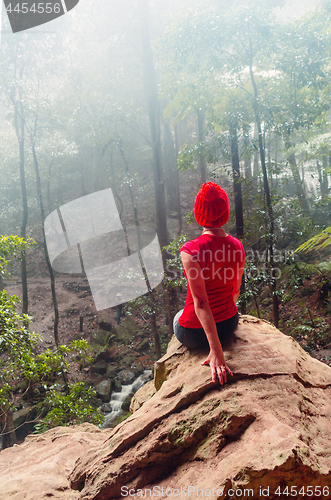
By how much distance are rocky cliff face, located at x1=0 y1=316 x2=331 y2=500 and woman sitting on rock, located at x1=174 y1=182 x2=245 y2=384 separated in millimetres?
201

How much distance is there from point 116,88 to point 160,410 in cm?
1394

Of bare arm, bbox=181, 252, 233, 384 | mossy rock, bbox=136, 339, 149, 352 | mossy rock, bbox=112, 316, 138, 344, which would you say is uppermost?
bare arm, bbox=181, 252, 233, 384

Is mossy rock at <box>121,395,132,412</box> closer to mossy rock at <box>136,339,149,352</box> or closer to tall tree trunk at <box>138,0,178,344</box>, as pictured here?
mossy rock at <box>136,339,149,352</box>

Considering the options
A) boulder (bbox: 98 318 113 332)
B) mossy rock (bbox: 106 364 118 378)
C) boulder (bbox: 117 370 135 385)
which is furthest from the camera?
boulder (bbox: 98 318 113 332)

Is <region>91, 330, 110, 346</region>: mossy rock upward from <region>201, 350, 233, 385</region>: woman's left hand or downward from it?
downward

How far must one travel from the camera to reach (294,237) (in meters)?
6.37

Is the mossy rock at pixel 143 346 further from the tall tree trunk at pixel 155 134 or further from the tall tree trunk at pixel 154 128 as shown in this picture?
the tall tree trunk at pixel 154 128

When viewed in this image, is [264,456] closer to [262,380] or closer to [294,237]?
[262,380]

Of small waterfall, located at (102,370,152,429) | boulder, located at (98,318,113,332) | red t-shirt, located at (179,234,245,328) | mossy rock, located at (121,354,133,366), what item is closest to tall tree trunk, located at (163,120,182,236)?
boulder, located at (98,318,113,332)

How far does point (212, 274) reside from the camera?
77.9 inches

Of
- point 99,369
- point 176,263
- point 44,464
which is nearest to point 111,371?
point 99,369

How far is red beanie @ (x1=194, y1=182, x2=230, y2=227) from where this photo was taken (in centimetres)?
189

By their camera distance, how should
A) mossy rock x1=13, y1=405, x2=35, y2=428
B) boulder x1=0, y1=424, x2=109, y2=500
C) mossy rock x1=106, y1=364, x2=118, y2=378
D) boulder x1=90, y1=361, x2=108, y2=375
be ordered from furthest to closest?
boulder x1=90, y1=361, x2=108, y2=375 → mossy rock x1=106, y1=364, x2=118, y2=378 → mossy rock x1=13, y1=405, x2=35, y2=428 → boulder x1=0, y1=424, x2=109, y2=500

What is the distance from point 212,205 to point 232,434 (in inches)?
56.7
